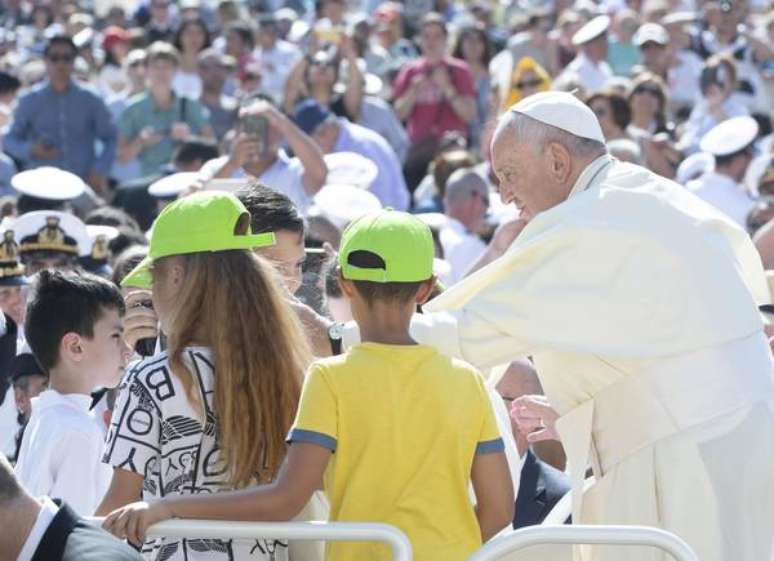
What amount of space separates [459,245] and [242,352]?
6455mm

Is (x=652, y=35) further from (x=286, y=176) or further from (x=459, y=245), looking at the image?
(x=286, y=176)

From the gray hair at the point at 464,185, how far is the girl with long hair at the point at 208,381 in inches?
253

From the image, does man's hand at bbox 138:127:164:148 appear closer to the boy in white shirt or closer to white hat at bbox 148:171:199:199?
white hat at bbox 148:171:199:199

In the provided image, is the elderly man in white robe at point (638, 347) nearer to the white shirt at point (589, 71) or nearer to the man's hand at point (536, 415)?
the man's hand at point (536, 415)

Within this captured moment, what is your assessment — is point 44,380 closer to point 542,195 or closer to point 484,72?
point 542,195

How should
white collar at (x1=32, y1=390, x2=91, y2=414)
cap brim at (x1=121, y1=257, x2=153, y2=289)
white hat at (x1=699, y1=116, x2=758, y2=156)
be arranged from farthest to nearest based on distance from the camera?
white hat at (x1=699, y1=116, x2=758, y2=156)
white collar at (x1=32, y1=390, x2=91, y2=414)
cap brim at (x1=121, y1=257, x2=153, y2=289)

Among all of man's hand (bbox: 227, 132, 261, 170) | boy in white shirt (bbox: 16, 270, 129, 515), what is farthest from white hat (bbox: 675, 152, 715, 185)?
boy in white shirt (bbox: 16, 270, 129, 515)

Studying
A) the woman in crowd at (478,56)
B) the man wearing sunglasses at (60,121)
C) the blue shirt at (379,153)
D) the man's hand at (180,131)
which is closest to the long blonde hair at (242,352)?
the blue shirt at (379,153)

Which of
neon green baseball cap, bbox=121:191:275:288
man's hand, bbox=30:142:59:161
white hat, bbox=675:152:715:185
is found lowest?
man's hand, bbox=30:142:59:161

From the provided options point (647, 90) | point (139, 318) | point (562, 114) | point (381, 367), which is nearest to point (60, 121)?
point (647, 90)

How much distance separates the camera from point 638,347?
461cm

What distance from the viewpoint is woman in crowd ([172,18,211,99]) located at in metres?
16.4

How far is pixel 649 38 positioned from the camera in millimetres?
16422

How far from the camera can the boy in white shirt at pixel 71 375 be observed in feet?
16.5
